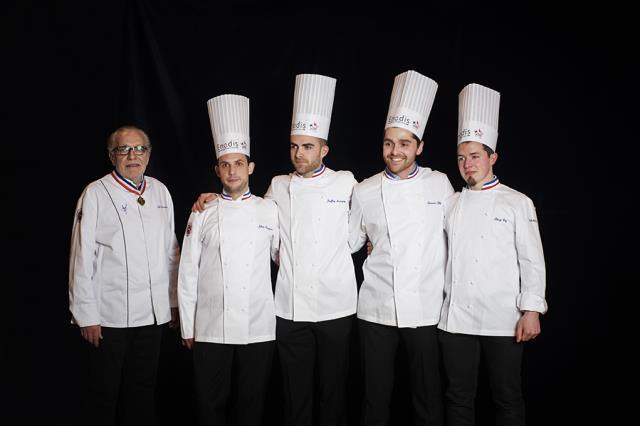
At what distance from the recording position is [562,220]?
2.70m

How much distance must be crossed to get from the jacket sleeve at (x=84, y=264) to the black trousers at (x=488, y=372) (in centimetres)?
134

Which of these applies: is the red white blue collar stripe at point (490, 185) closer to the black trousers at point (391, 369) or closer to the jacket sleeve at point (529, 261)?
the jacket sleeve at point (529, 261)

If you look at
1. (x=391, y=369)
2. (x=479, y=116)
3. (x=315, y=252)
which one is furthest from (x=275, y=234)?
(x=479, y=116)

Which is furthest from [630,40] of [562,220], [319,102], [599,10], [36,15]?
[36,15]

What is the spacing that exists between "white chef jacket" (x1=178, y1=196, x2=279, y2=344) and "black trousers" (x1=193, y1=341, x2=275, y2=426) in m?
0.05

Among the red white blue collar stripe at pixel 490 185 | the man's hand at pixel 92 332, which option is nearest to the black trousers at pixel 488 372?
the red white blue collar stripe at pixel 490 185

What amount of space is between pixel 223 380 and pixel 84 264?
690 millimetres

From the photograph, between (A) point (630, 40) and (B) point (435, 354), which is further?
(A) point (630, 40)

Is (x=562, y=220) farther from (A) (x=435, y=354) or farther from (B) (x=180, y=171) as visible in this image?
(B) (x=180, y=171)

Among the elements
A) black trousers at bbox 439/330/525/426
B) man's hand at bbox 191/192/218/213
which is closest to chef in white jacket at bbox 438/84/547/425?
black trousers at bbox 439/330/525/426

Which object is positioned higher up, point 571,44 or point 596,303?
point 571,44

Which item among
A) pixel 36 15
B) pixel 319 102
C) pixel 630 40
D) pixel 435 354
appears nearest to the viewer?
pixel 435 354

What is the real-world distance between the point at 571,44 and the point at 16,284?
2.90 metres

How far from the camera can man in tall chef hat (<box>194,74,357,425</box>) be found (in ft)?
7.63
